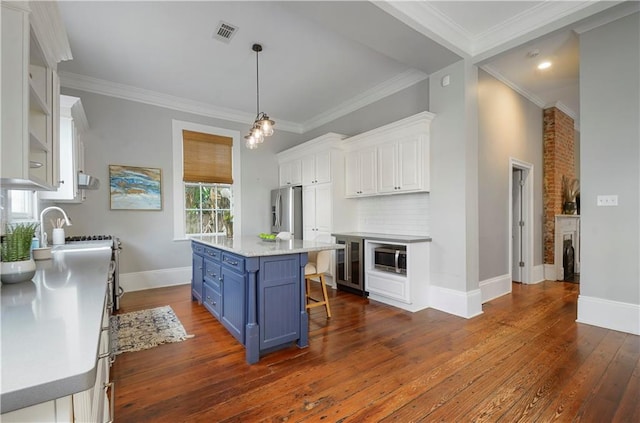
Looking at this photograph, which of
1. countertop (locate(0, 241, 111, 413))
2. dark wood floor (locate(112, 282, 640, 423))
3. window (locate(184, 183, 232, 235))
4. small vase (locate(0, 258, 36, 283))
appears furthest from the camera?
window (locate(184, 183, 232, 235))

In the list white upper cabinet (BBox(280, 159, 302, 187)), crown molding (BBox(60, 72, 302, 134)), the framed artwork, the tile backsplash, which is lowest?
the tile backsplash

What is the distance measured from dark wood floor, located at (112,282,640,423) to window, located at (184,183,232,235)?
7.88ft

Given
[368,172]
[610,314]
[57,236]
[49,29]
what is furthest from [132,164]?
[610,314]

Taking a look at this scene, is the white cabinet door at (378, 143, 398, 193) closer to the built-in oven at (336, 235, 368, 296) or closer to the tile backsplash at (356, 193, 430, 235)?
the tile backsplash at (356, 193, 430, 235)

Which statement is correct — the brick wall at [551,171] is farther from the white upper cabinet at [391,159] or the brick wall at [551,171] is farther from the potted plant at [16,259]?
the potted plant at [16,259]

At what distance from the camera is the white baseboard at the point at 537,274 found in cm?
495

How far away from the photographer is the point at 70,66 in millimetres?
3928

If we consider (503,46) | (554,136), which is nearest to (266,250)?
(503,46)

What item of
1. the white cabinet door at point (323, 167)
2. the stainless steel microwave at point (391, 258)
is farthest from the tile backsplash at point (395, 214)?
the white cabinet door at point (323, 167)

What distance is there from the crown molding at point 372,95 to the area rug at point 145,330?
4.27 m

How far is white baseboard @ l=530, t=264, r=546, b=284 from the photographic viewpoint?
16.3 ft

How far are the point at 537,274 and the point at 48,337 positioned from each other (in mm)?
6231

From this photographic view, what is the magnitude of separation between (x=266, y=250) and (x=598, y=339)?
3.23 m

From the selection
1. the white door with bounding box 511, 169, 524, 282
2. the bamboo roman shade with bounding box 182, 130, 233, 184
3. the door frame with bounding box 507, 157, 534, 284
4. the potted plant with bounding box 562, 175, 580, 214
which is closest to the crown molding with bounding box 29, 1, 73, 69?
the bamboo roman shade with bounding box 182, 130, 233, 184
